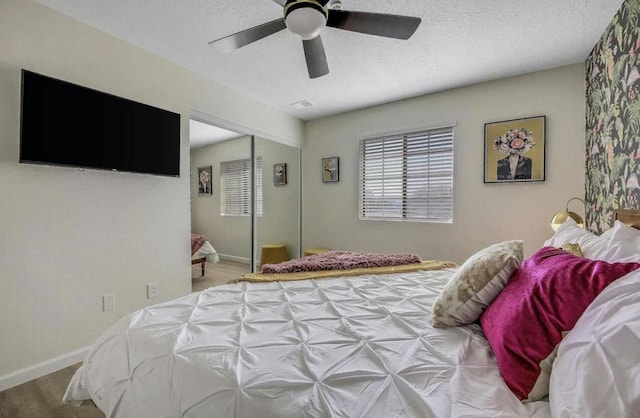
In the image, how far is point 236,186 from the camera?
3732 mm

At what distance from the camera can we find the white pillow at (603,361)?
1.73 ft

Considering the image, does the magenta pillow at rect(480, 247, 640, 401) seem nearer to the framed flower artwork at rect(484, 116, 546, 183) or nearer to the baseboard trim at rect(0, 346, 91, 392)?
the framed flower artwork at rect(484, 116, 546, 183)

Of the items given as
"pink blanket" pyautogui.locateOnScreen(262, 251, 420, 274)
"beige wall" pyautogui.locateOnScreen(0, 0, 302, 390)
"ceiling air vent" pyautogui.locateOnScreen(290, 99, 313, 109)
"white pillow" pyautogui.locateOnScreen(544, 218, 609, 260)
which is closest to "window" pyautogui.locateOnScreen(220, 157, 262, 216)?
"beige wall" pyautogui.locateOnScreen(0, 0, 302, 390)

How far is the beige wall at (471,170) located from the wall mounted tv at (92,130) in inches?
89.8

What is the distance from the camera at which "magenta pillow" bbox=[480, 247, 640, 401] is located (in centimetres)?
78

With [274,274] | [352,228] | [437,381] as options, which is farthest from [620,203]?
[352,228]

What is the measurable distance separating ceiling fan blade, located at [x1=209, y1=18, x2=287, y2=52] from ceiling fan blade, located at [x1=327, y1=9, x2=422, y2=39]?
32 cm

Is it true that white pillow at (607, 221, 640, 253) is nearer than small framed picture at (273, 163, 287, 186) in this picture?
Yes

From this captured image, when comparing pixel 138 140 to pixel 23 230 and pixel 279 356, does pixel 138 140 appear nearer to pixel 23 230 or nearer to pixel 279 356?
pixel 23 230

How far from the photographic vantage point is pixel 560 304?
0.83m

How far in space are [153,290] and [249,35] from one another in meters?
2.27

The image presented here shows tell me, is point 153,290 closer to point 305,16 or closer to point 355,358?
point 355,358

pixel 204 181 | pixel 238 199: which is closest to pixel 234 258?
pixel 238 199

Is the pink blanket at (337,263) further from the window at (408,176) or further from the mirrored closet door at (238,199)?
the mirrored closet door at (238,199)
